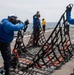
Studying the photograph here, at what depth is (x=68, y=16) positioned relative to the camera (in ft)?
37.9

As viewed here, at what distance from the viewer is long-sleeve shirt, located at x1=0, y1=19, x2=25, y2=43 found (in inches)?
349

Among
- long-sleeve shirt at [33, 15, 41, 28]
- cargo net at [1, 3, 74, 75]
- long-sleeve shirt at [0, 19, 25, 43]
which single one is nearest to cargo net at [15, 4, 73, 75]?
cargo net at [1, 3, 74, 75]

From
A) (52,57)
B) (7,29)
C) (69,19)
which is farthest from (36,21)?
(7,29)

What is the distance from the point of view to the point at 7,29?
9016mm

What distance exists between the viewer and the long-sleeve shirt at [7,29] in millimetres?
8863

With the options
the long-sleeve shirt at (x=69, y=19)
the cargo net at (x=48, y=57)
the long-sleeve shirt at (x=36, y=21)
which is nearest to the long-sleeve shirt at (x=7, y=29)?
the cargo net at (x=48, y=57)

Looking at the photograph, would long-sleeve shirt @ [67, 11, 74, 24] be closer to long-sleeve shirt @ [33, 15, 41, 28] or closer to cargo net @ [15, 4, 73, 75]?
cargo net @ [15, 4, 73, 75]

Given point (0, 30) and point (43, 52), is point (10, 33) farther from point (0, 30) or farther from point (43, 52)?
point (43, 52)

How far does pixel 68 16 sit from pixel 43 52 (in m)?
1.92

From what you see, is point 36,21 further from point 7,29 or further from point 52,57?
point 7,29

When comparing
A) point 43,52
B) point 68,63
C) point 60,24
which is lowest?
point 68,63

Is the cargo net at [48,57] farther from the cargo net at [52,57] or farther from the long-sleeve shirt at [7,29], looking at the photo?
the long-sleeve shirt at [7,29]

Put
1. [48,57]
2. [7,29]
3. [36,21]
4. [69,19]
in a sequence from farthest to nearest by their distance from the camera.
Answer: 1. [36,21]
2. [69,19]
3. [48,57]
4. [7,29]

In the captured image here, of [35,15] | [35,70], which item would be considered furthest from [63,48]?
[35,15]
